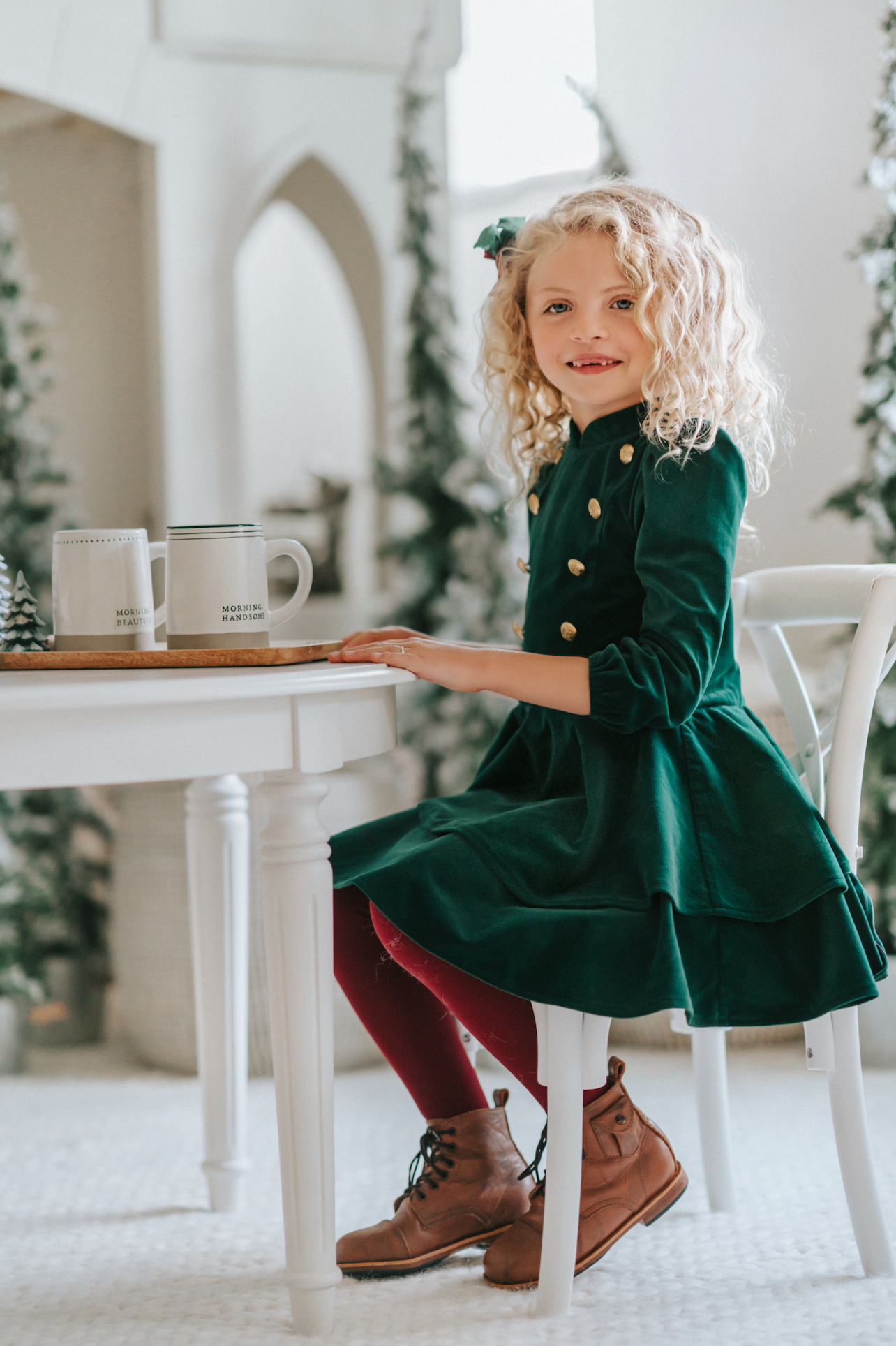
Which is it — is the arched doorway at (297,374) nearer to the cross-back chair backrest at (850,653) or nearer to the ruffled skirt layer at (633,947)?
the cross-back chair backrest at (850,653)

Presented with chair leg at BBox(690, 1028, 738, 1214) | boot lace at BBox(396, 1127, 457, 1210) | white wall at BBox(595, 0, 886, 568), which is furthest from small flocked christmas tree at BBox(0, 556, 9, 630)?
white wall at BBox(595, 0, 886, 568)

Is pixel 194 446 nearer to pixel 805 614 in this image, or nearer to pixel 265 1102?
pixel 265 1102

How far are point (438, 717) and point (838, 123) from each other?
158 centimetres

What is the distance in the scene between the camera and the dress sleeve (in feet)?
4.22

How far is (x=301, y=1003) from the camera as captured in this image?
1.26m

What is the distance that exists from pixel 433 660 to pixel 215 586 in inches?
9.1

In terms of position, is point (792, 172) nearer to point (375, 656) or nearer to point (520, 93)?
point (520, 93)

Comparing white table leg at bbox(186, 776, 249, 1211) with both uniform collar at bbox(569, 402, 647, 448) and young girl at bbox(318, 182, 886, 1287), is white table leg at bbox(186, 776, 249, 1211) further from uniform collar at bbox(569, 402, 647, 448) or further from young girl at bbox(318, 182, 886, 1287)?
uniform collar at bbox(569, 402, 647, 448)

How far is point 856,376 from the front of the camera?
9.52 ft

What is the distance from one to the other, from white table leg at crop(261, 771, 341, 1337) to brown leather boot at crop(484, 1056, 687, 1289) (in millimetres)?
240

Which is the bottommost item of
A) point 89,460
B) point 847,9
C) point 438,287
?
point 89,460

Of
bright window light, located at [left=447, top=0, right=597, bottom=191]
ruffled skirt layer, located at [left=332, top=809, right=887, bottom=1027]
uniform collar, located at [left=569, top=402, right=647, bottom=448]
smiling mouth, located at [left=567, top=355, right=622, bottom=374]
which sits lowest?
ruffled skirt layer, located at [left=332, top=809, right=887, bottom=1027]

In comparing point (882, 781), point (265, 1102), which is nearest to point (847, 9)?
→ point (882, 781)

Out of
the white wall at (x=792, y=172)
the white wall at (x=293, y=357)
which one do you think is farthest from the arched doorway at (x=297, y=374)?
the white wall at (x=792, y=172)
